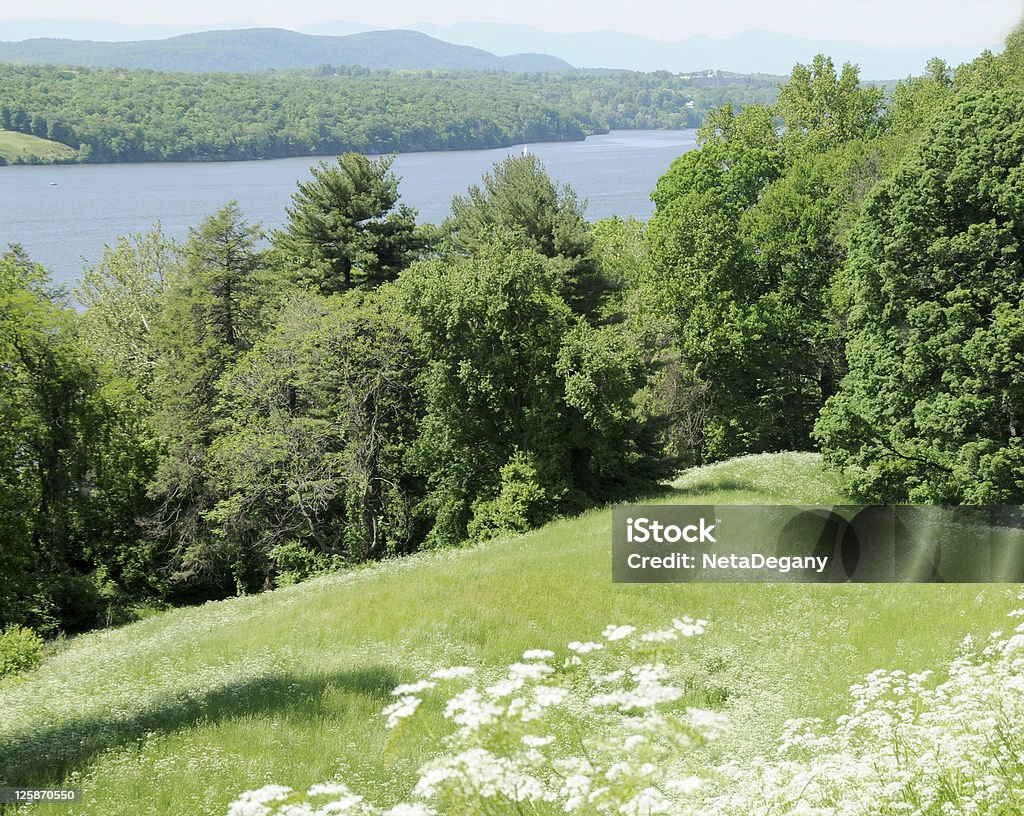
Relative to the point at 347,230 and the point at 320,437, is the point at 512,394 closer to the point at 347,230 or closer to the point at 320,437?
the point at 320,437

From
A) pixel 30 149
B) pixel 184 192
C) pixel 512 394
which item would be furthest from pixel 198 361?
pixel 30 149

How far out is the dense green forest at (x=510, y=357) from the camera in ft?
79.2

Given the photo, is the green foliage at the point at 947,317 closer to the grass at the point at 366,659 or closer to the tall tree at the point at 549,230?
the grass at the point at 366,659

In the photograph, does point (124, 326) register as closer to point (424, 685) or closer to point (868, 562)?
point (868, 562)

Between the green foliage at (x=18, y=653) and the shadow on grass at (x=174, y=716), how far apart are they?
690 cm

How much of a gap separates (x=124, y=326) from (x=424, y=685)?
42.9 metres

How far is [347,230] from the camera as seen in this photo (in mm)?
37812

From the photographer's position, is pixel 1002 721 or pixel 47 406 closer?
pixel 1002 721

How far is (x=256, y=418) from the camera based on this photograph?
107 ft

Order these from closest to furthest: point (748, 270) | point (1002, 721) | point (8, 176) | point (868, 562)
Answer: point (1002, 721) < point (868, 562) < point (748, 270) < point (8, 176)

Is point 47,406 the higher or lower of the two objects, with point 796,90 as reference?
lower

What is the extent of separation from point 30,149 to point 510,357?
4962 inches

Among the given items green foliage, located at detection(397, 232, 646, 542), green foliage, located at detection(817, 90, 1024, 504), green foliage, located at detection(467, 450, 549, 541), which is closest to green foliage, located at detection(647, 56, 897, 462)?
green foliage, located at detection(397, 232, 646, 542)

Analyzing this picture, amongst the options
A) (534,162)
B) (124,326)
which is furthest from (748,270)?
(124,326)
